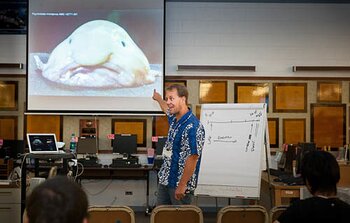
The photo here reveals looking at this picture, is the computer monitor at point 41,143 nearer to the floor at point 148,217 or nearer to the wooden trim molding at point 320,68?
the floor at point 148,217

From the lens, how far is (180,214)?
9.71 ft

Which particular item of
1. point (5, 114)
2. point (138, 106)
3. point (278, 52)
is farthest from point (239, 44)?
point (5, 114)

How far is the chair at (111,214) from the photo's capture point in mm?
2877

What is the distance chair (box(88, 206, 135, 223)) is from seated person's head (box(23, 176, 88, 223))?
1563mm

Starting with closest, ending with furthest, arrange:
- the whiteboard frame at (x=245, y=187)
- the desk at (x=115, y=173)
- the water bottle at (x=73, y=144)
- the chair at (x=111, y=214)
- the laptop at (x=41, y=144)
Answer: the chair at (x=111, y=214) → the laptop at (x=41, y=144) → the whiteboard frame at (x=245, y=187) → the desk at (x=115, y=173) → the water bottle at (x=73, y=144)

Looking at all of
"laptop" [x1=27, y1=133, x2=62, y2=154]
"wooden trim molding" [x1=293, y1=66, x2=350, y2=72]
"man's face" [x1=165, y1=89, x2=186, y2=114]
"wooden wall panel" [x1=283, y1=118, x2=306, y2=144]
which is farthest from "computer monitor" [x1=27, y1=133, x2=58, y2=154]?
"wooden trim molding" [x1=293, y1=66, x2=350, y2=72]

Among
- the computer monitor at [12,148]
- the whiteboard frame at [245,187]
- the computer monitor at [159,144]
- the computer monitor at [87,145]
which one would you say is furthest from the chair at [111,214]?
the computer monitor at [12,148]

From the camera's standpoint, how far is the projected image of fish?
21.5ft

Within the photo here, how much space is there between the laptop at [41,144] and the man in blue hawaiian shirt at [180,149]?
1.46 m

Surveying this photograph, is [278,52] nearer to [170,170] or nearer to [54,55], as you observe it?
[54,55]

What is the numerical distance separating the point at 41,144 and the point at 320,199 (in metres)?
3.14

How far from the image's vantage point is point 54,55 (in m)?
6.57

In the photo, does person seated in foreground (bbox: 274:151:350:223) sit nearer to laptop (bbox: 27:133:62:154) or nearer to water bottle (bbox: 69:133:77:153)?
laptop (bbox: 27:133:62:154)

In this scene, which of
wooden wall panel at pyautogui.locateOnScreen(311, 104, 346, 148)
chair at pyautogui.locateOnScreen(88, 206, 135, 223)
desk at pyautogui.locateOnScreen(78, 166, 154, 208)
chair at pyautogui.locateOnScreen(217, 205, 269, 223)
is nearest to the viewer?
chair at pyautogui.locateOnScreen(88, 206, 135, 223)
